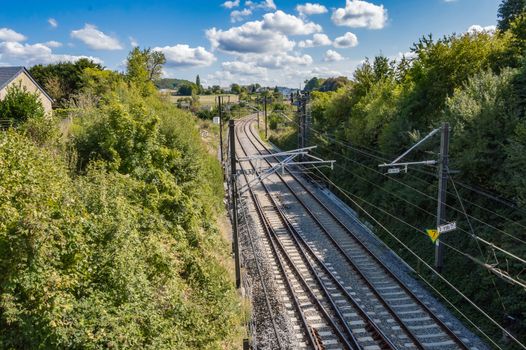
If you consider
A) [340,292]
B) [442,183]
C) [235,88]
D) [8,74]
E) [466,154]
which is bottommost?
[340,292]

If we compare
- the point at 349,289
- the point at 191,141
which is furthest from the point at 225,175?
the point at 349,289

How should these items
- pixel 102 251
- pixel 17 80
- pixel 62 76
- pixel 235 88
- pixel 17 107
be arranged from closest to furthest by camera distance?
pixel 102 251 → pixel 17 107 → pixel 17 80 → pixel 62 76 → pixel 235 88

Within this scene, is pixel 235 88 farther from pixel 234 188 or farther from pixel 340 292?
pixel 340 292

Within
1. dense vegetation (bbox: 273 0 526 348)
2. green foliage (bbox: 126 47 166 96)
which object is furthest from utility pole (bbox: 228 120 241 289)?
green foliage (bbox: 126 47 166 96)

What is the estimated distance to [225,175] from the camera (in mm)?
33562

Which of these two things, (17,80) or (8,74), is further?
(8,74)

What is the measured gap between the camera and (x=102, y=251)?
8430 mm

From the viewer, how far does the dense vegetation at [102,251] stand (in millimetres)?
6859

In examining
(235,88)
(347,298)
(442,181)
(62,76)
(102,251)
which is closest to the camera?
(102,251)

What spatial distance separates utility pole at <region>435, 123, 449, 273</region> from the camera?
13.5 metres

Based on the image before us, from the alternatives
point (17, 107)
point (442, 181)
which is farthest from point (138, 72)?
point (442, 181)

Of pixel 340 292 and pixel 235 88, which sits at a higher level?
pixel 235 88

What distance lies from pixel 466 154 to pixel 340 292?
7320 mm

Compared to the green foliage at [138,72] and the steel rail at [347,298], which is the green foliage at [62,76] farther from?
the steel rail at [347,298]
